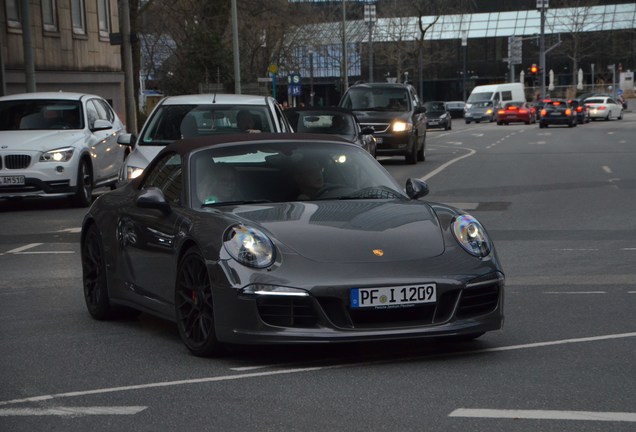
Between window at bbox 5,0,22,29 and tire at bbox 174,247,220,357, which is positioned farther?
window at bbox 5,0,22,29

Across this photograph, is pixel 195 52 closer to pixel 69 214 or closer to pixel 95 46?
pixel 95 46

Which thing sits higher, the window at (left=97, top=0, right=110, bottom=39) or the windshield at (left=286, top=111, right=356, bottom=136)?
the window at (left=97, top=0, right=110, bottom=39)

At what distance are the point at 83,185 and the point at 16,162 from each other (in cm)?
119

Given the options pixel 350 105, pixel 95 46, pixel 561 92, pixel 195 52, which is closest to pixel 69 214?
pixel 350 105

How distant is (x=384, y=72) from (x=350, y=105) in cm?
9233

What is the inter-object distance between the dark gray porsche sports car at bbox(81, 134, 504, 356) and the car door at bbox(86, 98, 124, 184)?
484 inches

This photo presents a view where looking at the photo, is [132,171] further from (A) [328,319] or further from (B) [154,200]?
(A) [328,319]

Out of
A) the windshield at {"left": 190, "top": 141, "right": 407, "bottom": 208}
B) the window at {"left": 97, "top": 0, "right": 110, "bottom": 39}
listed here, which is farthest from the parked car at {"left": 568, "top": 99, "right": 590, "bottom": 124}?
the windshield at {"left": 190, "top": 141, "right": 407, "bottom": 208}

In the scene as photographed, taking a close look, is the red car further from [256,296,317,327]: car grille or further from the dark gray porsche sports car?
[256,296,317,327]: car grille

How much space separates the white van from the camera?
87875 mm

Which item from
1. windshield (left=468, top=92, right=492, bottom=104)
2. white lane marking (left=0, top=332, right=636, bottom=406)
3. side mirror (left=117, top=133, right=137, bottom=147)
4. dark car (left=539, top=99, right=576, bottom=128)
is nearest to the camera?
white lane marking (left=0, top=332, right=636, bottom=406)

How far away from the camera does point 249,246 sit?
292 inches

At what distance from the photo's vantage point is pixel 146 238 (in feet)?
28.0

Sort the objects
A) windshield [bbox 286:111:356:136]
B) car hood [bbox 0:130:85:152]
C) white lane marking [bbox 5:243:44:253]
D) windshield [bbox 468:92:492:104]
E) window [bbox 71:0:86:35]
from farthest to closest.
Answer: windshield [bbox 468:92:492:104]
window [bbox 71:0:86:35]
windshield [bbox 286:111:356:136]
car hood [bbox 0:130:85:152]
white lane marking [bbox 5:243:44:253]
